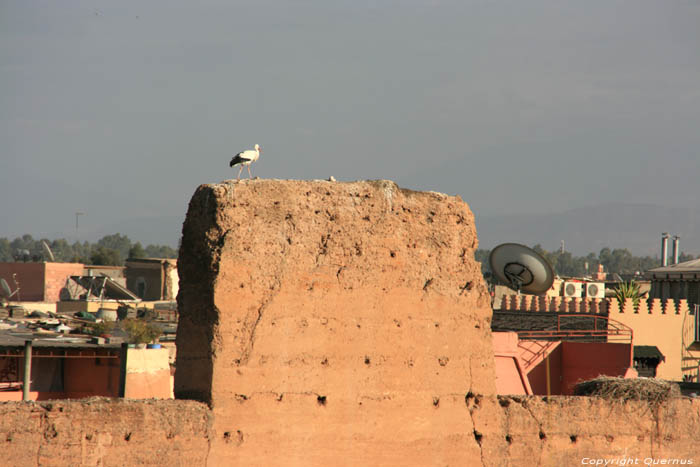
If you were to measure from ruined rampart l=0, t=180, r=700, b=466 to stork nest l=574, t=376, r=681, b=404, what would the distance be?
1052mm

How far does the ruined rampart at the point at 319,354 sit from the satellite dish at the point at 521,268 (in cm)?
1332

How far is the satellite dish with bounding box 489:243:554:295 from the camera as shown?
22.4 metres

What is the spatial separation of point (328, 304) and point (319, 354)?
1.38 feet

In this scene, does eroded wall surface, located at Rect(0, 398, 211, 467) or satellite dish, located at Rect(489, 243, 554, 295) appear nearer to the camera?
eroded wall surface, located at Rect(0, 398, 211, 467)

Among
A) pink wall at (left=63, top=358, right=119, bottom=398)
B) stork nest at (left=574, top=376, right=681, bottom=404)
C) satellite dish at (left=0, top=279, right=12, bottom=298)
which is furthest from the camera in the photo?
satellite dish at (left=0, top=279, right=12, bottom=298)

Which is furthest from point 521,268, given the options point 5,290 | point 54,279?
point 54,279

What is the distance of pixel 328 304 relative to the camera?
8.03m

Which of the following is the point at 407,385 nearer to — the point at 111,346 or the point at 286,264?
the point at 286,264

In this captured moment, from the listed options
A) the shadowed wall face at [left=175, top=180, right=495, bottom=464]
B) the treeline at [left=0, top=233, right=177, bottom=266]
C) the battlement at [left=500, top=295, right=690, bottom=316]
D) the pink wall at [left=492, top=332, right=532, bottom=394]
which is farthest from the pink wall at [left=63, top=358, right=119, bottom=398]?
the treeline at [left=0, top=233, right=177, bottom=266]

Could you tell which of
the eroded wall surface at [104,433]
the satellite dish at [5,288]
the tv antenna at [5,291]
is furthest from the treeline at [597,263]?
the eroded wall surface at [104,433]

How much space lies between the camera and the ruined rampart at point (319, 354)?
7332 millimetres

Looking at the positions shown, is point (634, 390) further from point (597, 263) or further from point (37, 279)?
point (597, 263)

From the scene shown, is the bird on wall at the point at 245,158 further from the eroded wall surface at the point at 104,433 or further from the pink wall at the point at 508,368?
the pink wall at the point at 508,368

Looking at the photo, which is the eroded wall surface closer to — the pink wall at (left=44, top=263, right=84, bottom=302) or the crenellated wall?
the crenellated wall
